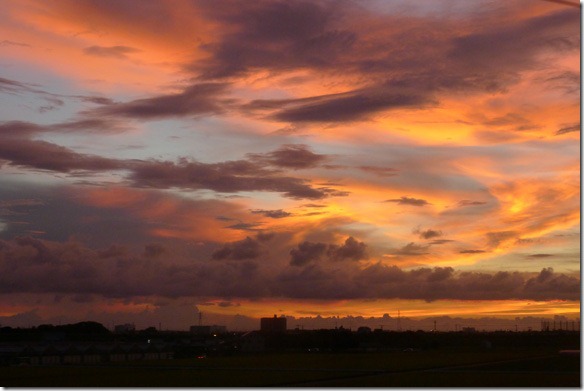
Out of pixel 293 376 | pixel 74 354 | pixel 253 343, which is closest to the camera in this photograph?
pixel 293 376

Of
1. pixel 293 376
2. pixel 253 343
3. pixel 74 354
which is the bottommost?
pixel 293 376

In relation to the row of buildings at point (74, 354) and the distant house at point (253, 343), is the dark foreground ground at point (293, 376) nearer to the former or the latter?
the row of buildings at point (74, 354)

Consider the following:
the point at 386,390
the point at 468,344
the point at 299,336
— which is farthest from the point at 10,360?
the point at 468,344

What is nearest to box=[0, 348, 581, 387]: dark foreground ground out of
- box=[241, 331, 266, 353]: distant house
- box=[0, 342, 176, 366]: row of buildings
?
box=[0, 342, 176, 366]: row of buildings

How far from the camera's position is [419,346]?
70312 mm

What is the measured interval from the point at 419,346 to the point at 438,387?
46.4 metres

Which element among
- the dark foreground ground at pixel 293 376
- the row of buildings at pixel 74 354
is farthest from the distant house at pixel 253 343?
the dark foreground ground at pixel 293 376

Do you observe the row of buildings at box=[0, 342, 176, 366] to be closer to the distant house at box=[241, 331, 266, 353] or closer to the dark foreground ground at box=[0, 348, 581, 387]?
the dark foreground ground at box=[0, 348, 581, 387]

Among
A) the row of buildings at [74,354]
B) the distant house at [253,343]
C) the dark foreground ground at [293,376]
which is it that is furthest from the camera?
the distant house at [253,343]

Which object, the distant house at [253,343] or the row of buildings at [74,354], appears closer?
the row of buildings at [74,354]

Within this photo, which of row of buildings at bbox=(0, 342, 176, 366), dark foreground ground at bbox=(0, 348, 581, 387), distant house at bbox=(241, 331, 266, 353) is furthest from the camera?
distant house at bbox=(241, 331, 266, 353)

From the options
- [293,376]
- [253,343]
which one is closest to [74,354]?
[293,376]

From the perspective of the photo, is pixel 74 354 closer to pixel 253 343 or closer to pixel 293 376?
pixel 293 376

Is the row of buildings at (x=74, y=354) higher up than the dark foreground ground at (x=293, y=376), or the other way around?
the row of buildings at (x=74, y=354)
